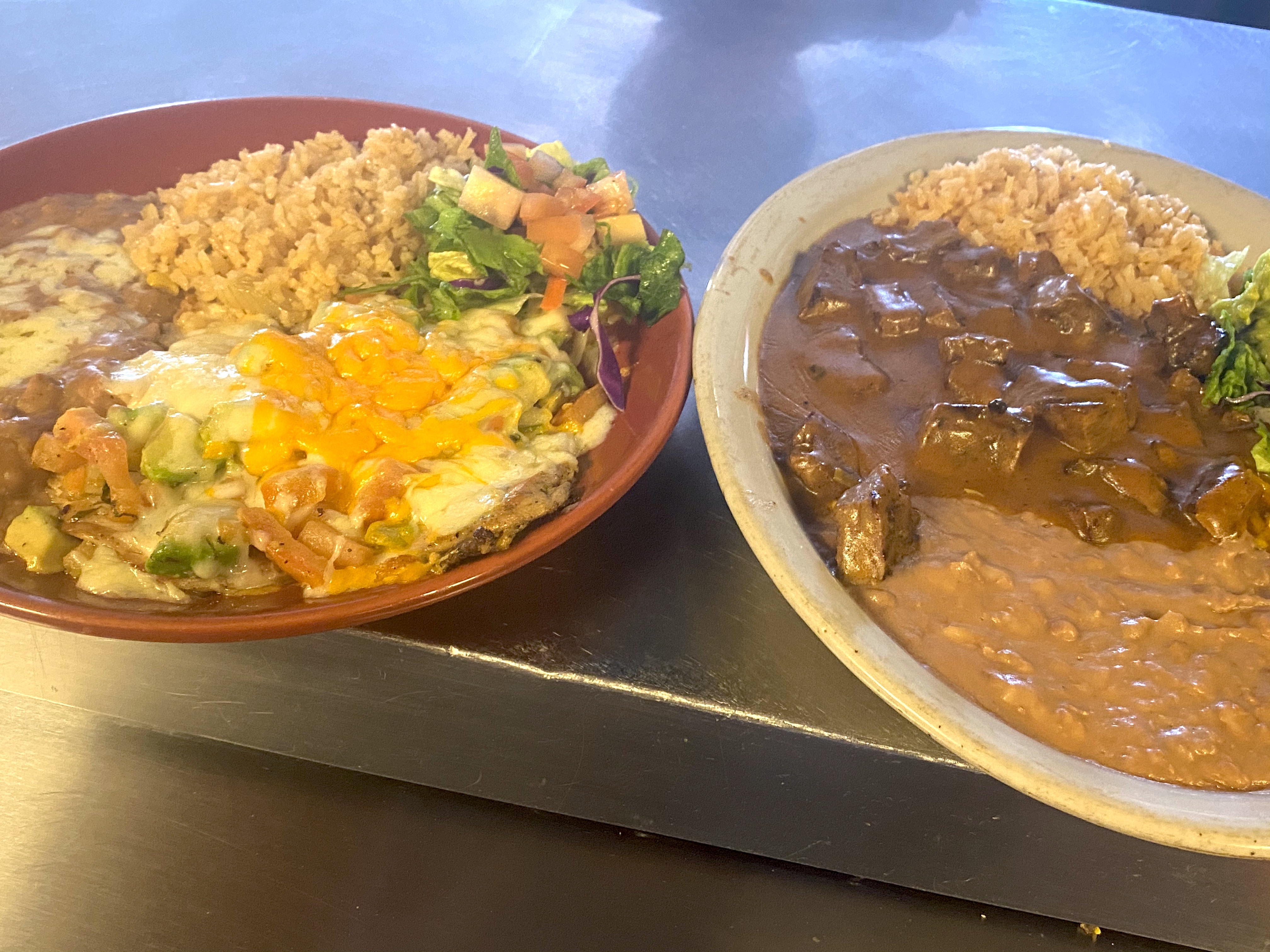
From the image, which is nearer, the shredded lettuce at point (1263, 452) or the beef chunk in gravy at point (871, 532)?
the beef chunk in gravy at point (871, 532)

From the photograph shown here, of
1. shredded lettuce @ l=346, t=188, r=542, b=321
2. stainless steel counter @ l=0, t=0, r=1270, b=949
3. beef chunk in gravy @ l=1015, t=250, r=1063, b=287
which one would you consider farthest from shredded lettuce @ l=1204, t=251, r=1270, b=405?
shredded lettuce @ l=346, t=188, r=542, b=321

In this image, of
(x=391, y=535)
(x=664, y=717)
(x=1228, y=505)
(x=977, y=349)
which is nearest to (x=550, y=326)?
(x=391, y=535)

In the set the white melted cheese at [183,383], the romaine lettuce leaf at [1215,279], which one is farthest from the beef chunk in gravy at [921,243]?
the white melted cheese at [183,383]

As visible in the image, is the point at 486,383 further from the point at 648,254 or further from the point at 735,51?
the point at 735,51

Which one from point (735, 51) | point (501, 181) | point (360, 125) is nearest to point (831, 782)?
point (501, 181)

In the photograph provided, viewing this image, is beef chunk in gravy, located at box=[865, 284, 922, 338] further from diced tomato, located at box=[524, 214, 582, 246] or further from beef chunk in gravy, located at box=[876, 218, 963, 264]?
diced tomato, located at box=[524, 214, 582, 246]

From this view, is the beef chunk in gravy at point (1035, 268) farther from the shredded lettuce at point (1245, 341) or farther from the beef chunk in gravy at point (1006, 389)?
the shredded lettuce at point (1245, 341)

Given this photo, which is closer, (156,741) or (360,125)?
(156,741)
